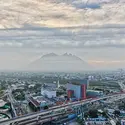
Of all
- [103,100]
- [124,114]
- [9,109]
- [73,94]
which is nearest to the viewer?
[124,114]

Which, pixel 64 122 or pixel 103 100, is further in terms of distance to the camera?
pixel 103 100

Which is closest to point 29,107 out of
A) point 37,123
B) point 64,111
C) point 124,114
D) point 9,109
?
point 9,109

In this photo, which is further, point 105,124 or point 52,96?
point 52,96

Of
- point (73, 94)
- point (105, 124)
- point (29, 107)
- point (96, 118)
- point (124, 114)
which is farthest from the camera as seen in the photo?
point (73, 94)

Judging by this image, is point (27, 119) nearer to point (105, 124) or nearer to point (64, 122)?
point (64, 122)

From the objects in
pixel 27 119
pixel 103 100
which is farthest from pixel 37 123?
pixel 103 100

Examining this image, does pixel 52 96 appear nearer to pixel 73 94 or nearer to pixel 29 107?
pixel 73 94

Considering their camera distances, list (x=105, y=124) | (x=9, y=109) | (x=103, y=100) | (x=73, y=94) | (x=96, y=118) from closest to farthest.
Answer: (x=105, y=124), (x=96, y=118), (x=9, y=109), (x=103, y=100), (x=73, y=94)

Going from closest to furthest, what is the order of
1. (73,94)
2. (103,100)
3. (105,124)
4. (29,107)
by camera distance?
(105,124) < (29,107) < (103,100) < (73,94)
